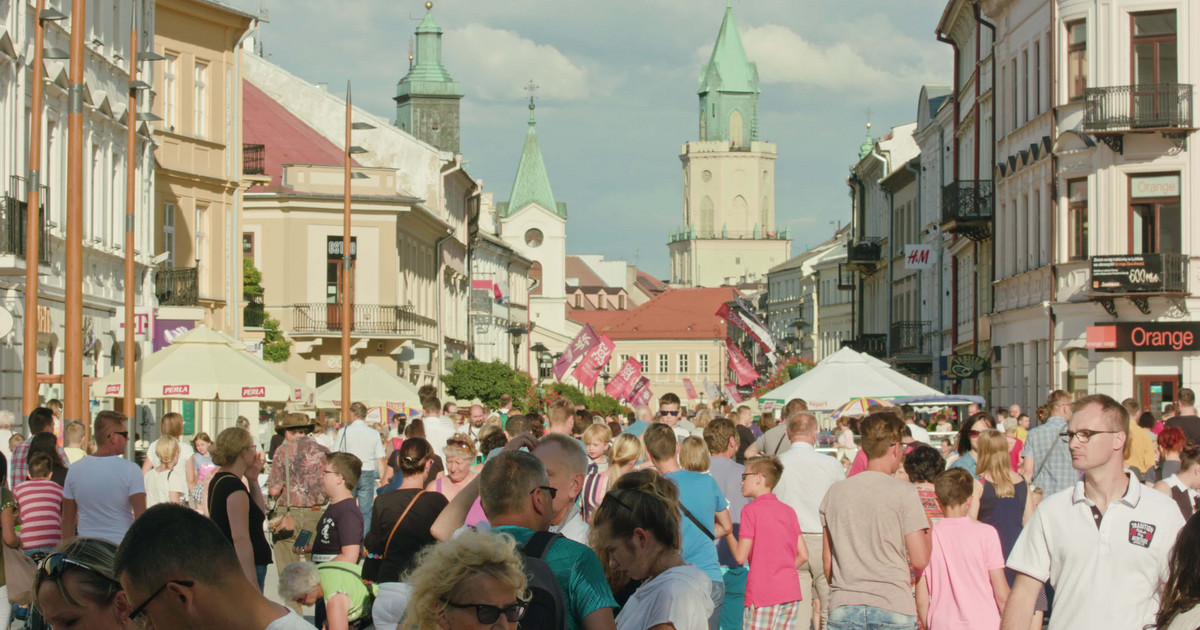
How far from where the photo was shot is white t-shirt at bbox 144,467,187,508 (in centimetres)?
1553

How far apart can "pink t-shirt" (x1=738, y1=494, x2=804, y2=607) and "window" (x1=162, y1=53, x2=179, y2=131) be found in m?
27.6

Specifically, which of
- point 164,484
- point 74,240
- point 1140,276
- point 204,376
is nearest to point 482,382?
point 1140,276

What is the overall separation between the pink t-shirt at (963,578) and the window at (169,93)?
2882 centimetres

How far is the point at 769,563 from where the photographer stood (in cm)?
973

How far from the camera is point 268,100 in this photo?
191 feet

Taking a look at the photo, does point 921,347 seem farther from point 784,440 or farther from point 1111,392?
point 784,440

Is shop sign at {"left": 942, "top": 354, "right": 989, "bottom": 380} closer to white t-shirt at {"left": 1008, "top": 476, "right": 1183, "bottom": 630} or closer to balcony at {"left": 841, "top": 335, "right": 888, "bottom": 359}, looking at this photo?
balcony at {"left": 841, "top": 335, "right": 888, "bottom": 359}

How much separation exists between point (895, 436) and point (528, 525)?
12.5ft

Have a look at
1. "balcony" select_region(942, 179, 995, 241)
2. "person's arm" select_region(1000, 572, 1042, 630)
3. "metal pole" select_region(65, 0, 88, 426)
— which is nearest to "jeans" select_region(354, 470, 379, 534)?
"metal pole" select_region(65, 0, 88, 426)

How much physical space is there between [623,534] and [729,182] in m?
190

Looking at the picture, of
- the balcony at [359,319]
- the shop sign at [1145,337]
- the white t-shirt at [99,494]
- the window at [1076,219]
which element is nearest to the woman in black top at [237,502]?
the white t-shirt at [99,494]

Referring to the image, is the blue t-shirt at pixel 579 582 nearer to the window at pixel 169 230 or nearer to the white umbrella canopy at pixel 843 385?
the white umbrella canopy at pixel 843 385

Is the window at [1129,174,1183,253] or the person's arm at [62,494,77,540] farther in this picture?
the window at [1129,174,1183,253]

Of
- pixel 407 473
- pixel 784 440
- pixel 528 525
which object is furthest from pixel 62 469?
pixel 784 440
